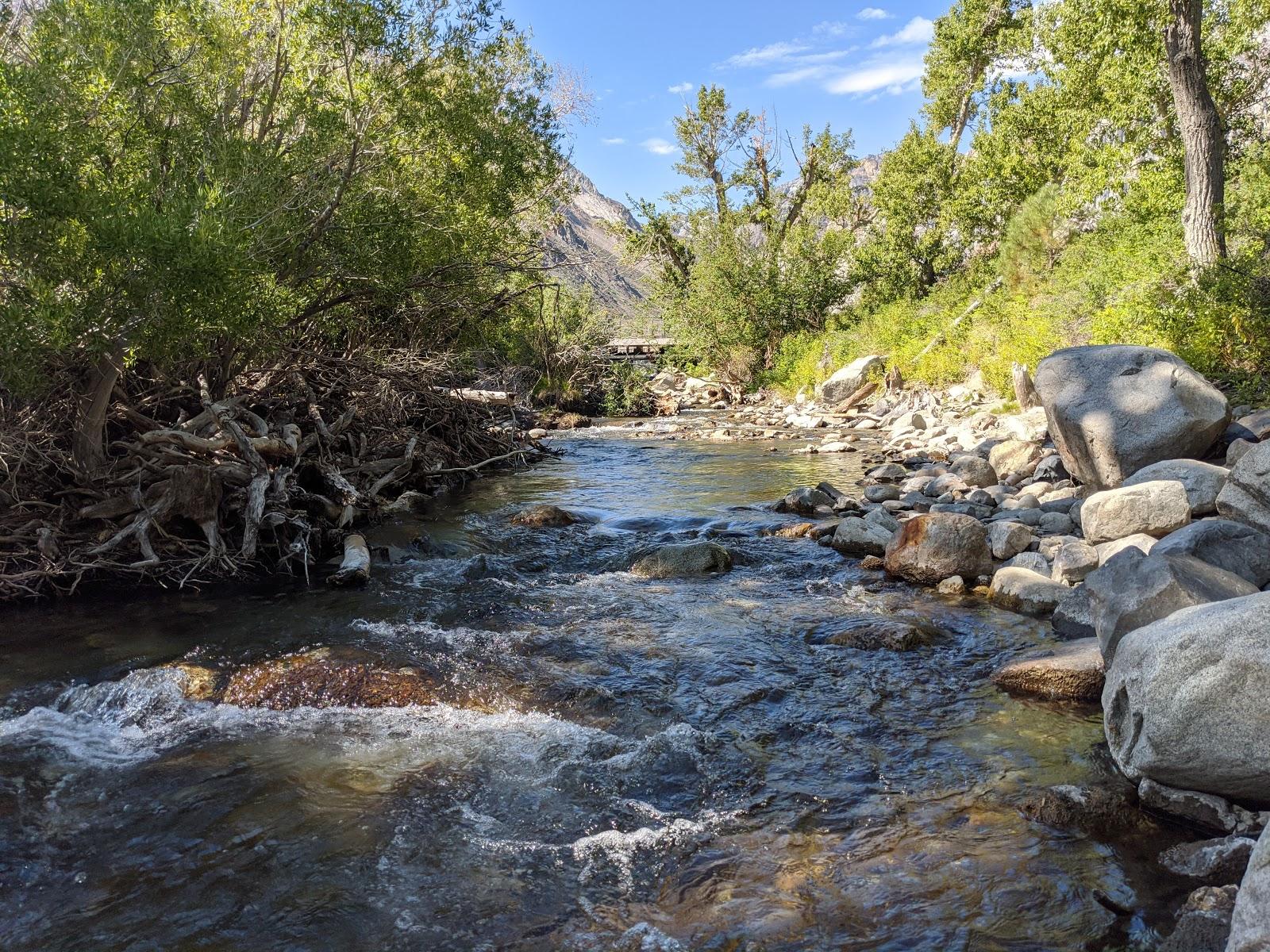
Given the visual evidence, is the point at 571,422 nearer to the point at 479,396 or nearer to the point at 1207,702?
the point at 479,396

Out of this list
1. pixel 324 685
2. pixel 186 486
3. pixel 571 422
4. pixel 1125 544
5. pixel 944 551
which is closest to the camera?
pixel 324 685

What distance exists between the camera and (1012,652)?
6883 millimetres

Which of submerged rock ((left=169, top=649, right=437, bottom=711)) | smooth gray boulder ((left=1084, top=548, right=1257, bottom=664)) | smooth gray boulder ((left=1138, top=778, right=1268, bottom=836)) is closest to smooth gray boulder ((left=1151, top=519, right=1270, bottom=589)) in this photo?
smooth gray boulder ((left=1084, top=548, right=1257, bottom=664))

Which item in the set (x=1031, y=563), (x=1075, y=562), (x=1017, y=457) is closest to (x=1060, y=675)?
(x=1075, y=562)

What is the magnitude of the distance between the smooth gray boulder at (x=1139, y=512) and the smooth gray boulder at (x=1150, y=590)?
1865mm

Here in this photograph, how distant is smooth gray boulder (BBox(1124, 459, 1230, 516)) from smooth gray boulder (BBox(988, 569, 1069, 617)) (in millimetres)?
1401

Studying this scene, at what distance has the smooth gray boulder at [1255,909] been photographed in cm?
277

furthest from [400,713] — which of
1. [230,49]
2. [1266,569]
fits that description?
[230,49]

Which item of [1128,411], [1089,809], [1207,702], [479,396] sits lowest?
[1089,809]

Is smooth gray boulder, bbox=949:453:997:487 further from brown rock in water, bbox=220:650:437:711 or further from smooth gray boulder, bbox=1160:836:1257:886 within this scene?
brown rock in water, bbox=220:650:437:711

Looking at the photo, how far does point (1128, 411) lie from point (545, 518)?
24.5 ft

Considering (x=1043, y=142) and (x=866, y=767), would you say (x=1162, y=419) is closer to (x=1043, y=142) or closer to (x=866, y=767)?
(x=866, y=767)

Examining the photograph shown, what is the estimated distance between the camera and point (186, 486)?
912cm

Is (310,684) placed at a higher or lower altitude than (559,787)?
higher
